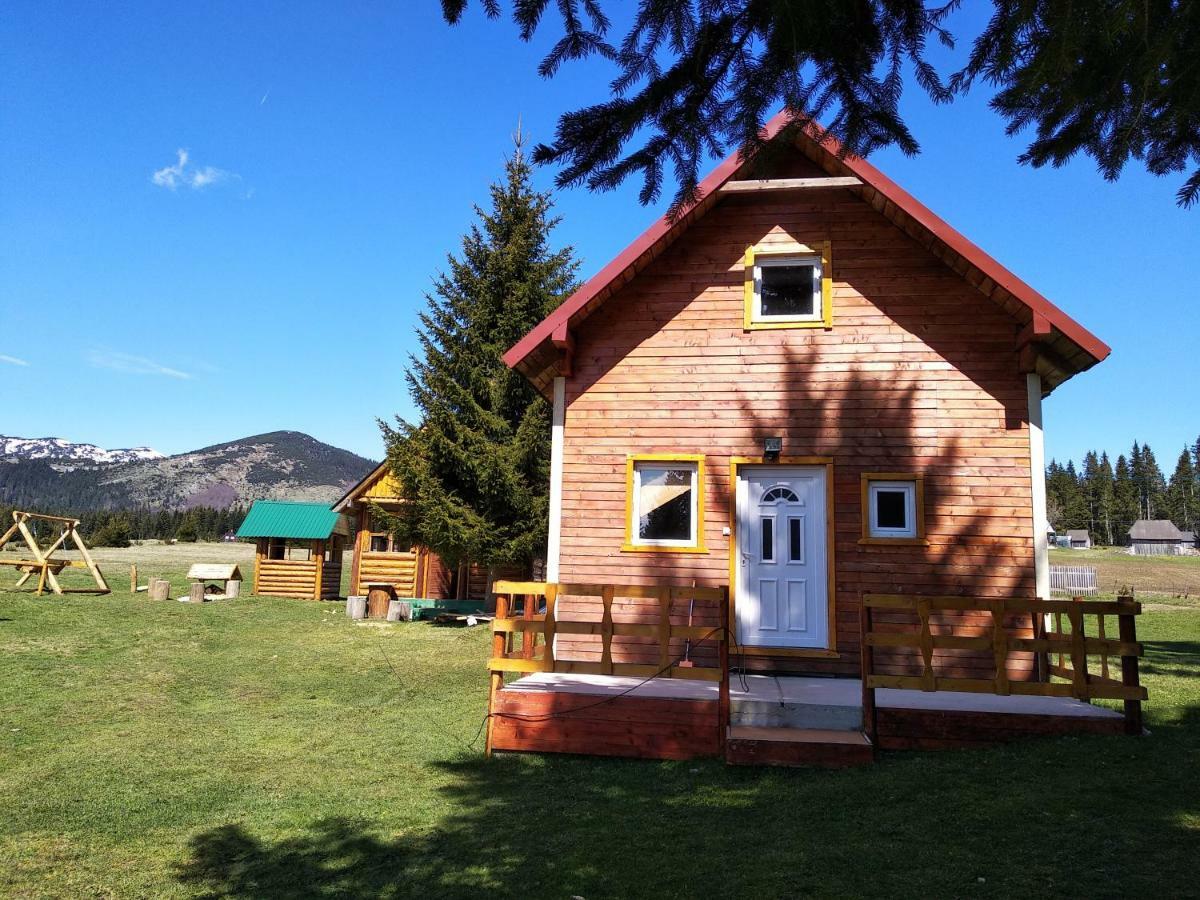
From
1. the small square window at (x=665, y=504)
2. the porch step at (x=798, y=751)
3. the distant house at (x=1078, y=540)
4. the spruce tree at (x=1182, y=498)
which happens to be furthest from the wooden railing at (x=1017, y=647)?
the spruce tree at (x=1182, y=498)

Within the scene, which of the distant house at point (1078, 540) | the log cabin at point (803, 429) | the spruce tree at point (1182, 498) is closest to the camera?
the log cabin at point (803, 429)

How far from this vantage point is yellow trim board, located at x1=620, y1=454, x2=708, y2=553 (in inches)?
401

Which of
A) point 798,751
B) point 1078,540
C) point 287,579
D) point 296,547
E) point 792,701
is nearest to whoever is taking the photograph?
point 798,751

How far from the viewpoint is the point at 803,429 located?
10.2m

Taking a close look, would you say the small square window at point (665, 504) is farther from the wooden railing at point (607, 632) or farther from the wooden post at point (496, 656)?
the wooden post at point (496, 656)

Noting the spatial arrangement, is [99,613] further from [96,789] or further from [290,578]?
[96,789]

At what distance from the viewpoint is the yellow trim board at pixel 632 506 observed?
10.2 meters

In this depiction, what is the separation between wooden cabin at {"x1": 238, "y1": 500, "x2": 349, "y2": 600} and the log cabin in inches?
751

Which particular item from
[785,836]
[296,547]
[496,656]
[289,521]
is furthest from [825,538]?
[296,547]

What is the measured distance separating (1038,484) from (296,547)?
2518cm

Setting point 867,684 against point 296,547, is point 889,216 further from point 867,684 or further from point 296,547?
point 296,547

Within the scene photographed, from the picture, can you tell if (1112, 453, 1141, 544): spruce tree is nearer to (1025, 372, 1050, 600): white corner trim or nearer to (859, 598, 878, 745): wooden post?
(1025, 372, 1050, 600): white corner trim

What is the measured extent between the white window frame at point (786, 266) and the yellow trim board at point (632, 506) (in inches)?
79.4

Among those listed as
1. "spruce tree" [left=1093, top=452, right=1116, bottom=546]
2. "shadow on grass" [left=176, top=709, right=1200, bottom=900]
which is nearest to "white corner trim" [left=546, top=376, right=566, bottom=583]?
"shadow on grass" [left=176, top=709, right=1200, bottom=900]
